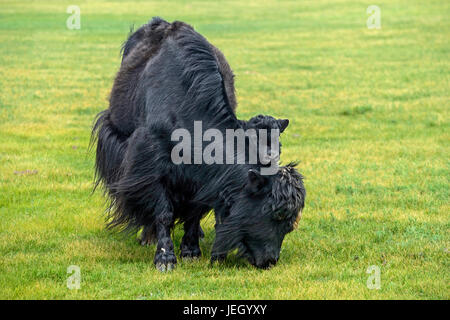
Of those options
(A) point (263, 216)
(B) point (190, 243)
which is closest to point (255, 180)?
(A) point (263, 216)

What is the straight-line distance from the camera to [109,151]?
729 centimetres

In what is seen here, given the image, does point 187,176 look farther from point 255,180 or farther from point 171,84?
point 171,84

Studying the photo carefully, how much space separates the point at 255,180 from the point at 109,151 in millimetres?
2336

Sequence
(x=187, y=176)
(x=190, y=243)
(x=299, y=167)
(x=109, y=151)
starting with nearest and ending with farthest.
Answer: (x=187, y=176) < (x=190, y=243) < (x=109, y=151) < (x=299, y=167)

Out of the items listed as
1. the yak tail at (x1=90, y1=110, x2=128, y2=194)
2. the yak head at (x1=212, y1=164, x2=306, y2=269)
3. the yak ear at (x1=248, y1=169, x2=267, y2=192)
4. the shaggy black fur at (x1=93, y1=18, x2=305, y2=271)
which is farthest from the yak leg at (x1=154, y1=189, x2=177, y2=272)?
the yak ear at (x1=248, y1=169, x2=267, y2=192)

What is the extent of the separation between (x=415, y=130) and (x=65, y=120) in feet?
22.2

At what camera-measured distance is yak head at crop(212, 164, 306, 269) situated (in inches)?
214

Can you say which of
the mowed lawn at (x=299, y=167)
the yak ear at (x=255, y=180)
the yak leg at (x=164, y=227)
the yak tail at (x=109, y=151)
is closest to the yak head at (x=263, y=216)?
the yak ear at (x=255, y=180)

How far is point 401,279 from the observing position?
5.69 meters

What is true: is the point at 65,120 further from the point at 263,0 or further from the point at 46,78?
the point at 263,0

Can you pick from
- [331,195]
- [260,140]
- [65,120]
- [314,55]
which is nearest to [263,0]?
[314,55]

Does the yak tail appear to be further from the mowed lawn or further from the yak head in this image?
the yak head

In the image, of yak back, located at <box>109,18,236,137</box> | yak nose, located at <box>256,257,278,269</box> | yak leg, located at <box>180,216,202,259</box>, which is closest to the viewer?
yak nose, located at <box>256,257,278,269</box>

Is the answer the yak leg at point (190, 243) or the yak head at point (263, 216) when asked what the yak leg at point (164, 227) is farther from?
the yak head at point (263, 216)
